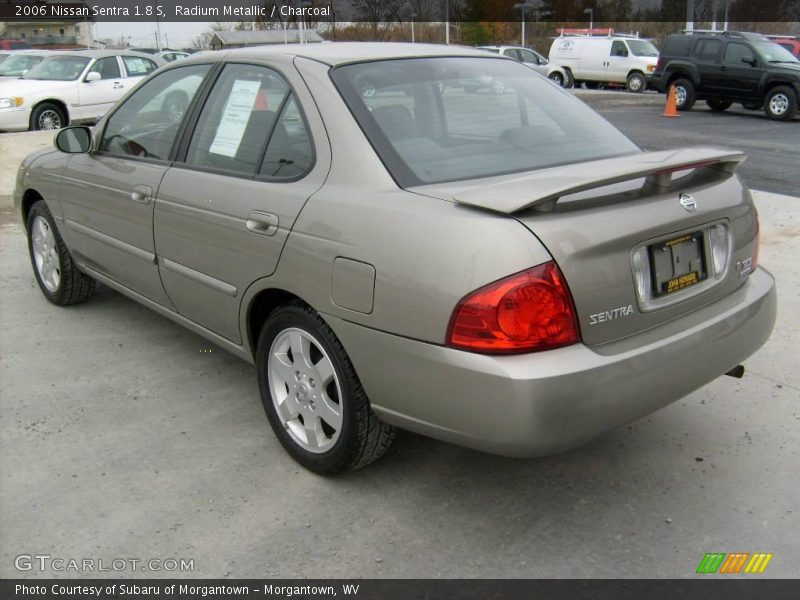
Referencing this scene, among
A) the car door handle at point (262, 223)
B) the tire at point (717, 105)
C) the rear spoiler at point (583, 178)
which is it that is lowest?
the tire at point (717, 105)

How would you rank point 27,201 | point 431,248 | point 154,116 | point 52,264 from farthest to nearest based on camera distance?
point 27,201 → point 52,264 → point 154,116 → point 431,248

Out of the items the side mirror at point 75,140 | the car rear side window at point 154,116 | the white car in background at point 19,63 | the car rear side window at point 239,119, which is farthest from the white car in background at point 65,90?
the car rear side window at point 239,119

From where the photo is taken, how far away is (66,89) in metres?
15.1

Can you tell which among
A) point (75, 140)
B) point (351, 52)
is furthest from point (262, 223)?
point (75, 140)

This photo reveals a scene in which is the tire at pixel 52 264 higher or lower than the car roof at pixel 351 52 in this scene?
lower

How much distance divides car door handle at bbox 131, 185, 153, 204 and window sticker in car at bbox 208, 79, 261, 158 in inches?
18.0

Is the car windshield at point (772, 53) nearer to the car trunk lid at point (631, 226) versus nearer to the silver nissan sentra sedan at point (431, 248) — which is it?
the silver nissan sentra sedan at point (431, 248)

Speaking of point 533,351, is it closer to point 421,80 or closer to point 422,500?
point 422,500

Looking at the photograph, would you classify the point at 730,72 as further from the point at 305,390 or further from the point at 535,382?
the point at 535,382

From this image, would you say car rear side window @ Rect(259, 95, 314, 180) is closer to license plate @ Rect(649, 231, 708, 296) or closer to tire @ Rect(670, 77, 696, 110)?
license plate @ Rect(649, 231, 708, 296)

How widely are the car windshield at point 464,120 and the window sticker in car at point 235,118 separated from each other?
19.5 inches

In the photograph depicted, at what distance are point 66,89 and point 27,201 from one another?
11123mm

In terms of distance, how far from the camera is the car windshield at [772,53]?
16906 millimetres

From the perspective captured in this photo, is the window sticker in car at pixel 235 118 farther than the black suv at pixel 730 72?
No
